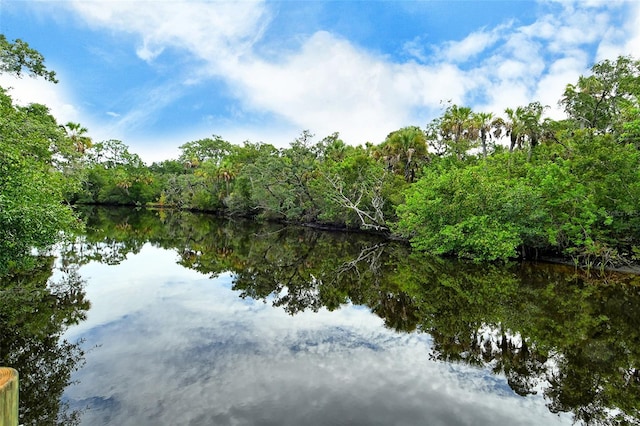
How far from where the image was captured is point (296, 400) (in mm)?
5957

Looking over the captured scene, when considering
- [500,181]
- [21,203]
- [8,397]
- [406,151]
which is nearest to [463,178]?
[500,181]

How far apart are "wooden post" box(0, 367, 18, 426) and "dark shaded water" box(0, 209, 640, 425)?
3.49 metres

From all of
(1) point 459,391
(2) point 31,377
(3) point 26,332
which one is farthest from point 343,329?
(3) point 26,332

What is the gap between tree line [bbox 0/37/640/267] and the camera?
11.7m

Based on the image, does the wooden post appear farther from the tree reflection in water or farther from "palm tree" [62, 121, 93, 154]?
"palm tree" [62, 121, 93, 154]

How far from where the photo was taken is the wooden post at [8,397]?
212cm

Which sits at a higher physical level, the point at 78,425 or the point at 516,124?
the point at 516,124

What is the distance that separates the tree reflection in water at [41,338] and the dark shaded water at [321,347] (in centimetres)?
4

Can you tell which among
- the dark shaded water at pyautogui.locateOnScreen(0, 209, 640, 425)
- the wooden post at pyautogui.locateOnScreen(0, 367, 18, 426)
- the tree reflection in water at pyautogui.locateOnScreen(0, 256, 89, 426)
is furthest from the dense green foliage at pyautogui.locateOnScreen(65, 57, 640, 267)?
the wooden post at pyautogui.locateOnScreen(0, 367, 18, 426)

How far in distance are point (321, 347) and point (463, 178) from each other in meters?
14.6

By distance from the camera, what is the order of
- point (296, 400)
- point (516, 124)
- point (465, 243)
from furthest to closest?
1. point (516, 124)
2. point (465, 243)
3. point (296, 400)

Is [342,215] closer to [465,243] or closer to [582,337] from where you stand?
[465,243]

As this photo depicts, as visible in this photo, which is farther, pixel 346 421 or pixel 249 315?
pixel 249 315

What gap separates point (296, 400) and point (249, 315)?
470 cm
